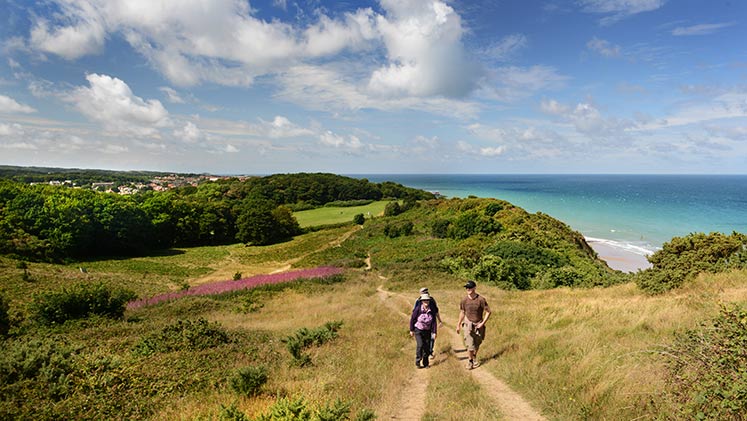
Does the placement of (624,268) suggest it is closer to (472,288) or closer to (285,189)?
(472,288)

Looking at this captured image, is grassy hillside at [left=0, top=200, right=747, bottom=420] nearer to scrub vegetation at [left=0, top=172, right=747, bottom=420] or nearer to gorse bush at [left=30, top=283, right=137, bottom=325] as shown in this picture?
scrub vegetation at [left=0, top=172, right=747, bottom=420]

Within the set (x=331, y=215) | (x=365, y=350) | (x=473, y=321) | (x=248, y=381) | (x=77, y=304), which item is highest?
(x=473, y=321)

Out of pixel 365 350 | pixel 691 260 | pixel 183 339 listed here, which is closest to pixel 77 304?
pixel 183 339

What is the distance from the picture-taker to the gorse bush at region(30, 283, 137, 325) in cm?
1337

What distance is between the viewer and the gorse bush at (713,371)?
4.54 m

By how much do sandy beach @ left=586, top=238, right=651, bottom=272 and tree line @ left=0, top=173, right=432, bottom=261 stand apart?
4765cm

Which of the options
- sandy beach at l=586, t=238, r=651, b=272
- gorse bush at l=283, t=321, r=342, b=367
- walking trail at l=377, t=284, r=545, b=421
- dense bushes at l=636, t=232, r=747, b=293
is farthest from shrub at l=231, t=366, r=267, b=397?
sandy beach at l=586, t=238, r=651, b=272

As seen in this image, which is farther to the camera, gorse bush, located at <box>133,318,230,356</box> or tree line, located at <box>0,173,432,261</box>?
tree line, located at <box>0,173,432,261</box>

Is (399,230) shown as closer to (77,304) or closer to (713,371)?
(77,304)

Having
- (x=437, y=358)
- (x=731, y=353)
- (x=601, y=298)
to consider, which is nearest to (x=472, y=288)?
(x=437, y=358)

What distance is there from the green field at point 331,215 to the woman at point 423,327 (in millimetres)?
60334

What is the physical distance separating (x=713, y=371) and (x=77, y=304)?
1874 centimetres

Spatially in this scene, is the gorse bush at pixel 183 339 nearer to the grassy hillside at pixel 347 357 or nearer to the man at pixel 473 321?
the grassy hillside at pixel 347 357

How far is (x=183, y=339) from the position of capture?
34.3ft
